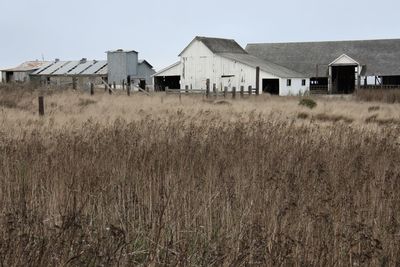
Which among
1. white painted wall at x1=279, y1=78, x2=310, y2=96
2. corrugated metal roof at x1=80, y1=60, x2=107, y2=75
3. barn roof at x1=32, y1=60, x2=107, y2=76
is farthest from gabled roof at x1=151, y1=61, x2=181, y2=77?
corrugated metal roof at x1=80, y1=60, x2=107, y2=75

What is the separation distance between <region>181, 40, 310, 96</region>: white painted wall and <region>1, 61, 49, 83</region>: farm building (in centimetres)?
3422

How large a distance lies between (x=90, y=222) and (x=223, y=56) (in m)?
45.5

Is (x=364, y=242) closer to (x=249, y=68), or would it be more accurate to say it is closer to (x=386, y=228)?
(x=386, y=228)

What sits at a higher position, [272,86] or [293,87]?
[272,86]

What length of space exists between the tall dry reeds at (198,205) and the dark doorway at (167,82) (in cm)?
4530

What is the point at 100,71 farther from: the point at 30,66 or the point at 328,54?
the point at 328,54

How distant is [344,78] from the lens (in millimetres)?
52844

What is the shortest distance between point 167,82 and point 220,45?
653 cm

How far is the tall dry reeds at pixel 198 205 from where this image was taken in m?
3.13

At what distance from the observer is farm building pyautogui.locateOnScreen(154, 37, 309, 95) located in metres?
46.6

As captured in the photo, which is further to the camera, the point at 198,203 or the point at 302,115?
the point at 302,115

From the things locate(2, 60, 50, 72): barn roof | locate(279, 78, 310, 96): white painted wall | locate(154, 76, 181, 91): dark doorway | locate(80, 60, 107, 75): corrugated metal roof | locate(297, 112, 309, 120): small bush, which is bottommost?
locate(297, 112, 309, 120): small bush

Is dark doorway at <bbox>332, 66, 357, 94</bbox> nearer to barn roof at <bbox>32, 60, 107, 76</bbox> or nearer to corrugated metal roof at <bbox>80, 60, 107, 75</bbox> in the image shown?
barn roof at <bbox>32, 60, 107, 76</bbox>

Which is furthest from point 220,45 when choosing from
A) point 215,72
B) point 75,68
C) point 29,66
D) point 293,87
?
point 29,66
